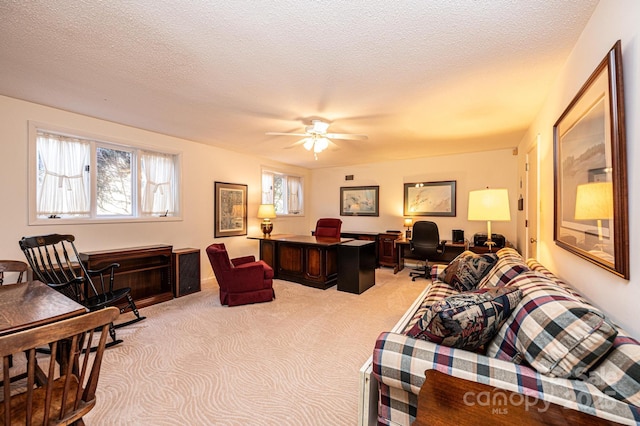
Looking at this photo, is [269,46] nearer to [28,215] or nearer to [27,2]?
[27,2]

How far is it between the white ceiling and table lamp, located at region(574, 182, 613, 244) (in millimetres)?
1049

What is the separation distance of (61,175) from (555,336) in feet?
15.7

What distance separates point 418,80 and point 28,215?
433cm

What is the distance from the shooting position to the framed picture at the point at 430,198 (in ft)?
18.5

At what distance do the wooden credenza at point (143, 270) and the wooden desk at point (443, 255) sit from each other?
4.16 m

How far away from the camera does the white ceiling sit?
1.62m

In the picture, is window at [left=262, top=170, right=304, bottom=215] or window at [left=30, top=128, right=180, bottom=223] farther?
window at [left=262, top=170, right=304, bottom=215]

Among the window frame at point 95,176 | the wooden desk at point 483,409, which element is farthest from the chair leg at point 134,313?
the wooden desk at point 483,409

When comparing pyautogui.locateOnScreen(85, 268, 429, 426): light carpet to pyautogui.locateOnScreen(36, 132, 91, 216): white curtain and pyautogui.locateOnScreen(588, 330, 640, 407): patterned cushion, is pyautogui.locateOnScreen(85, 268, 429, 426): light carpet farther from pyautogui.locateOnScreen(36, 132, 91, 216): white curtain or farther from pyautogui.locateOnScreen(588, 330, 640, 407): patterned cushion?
pyautogui.locateOnScreen(36, 132, 91, 216): white curtain

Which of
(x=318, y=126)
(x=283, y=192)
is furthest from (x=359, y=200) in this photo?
(x=318, y=126)

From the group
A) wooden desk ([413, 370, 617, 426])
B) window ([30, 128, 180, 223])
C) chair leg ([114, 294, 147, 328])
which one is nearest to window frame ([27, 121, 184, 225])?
window ([30, 128, 180, 223])

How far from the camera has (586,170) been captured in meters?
1.60

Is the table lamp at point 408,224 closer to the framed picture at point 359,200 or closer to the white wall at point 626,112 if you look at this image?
the framed picture at point 359,200

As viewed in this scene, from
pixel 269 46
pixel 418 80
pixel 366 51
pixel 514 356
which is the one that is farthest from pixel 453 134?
pixel 514 356
